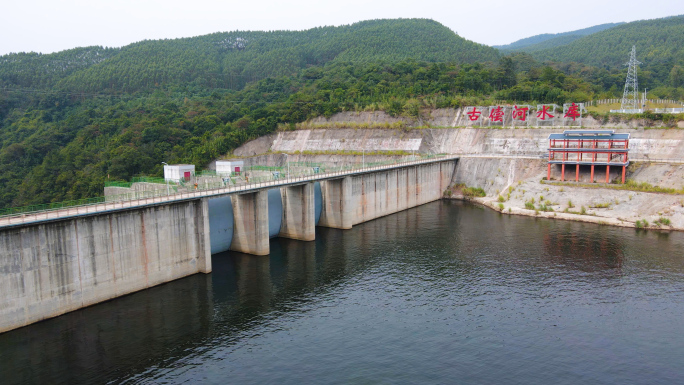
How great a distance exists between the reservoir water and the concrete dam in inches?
62.3

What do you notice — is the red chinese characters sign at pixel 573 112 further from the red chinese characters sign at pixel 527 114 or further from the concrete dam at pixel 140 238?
the concrete dam at pixel 140 238

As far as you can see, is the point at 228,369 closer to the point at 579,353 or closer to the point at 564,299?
the point at 579,353

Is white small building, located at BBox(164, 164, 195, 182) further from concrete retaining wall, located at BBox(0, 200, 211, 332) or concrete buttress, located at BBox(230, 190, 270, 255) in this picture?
concrete retaining wall, located at BBox(0, 200, 211, 332)

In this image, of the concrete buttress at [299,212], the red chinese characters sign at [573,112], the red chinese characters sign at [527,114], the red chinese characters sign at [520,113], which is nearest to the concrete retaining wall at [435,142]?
the red chinese characters sign at [527,114]

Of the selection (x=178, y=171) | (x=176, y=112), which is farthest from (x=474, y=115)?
(x=176, y=112)

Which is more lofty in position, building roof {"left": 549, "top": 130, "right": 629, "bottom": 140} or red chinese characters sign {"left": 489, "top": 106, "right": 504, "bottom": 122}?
red chinese characters sign {"left": 489, "top": 106, "right": 504, "bottom": 122}

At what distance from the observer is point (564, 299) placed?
144 ft

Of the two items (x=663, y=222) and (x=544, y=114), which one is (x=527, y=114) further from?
(x=663, y=222)

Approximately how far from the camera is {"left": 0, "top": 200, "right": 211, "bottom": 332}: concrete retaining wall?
36781 millimetres

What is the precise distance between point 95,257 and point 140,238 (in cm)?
468

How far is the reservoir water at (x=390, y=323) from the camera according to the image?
32562 mm

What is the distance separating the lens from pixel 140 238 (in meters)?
45.5

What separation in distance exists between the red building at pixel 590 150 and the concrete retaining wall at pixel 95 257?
63576mm

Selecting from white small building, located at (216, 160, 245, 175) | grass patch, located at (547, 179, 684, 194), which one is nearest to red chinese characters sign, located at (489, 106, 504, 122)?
grass patch, located at (547, 179, 684, 194)
